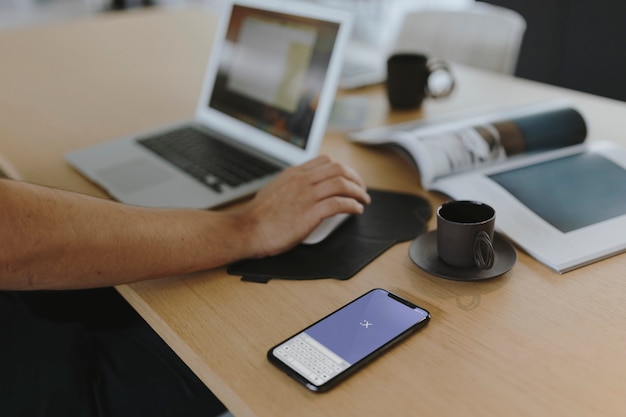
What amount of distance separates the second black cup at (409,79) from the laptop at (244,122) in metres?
0.38

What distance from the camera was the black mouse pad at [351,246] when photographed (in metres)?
0.85

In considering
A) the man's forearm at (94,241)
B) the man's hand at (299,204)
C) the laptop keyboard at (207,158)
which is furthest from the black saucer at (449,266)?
the laptop keyboard at (207,158)

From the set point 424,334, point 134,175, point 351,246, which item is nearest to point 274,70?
point 134,175

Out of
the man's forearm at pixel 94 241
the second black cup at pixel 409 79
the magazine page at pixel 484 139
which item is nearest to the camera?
the man's forearm at pixel 94 241

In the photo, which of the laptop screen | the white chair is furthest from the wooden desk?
the white chair

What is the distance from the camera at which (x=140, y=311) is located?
82cm

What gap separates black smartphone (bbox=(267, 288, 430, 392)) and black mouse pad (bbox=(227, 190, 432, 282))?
8 cm

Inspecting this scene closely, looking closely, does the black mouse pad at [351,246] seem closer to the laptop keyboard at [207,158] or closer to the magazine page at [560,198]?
the magazine page at [560,198]

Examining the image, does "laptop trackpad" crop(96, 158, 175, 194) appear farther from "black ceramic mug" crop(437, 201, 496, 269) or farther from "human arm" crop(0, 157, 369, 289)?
"black ceramic mug" crop(437, 201, 496, 269)

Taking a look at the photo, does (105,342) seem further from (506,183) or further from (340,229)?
(506,183)

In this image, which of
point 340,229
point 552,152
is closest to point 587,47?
point 552,152

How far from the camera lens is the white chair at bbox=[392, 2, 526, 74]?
6.00 feet

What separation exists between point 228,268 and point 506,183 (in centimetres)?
47

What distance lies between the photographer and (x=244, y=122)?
1259mm
